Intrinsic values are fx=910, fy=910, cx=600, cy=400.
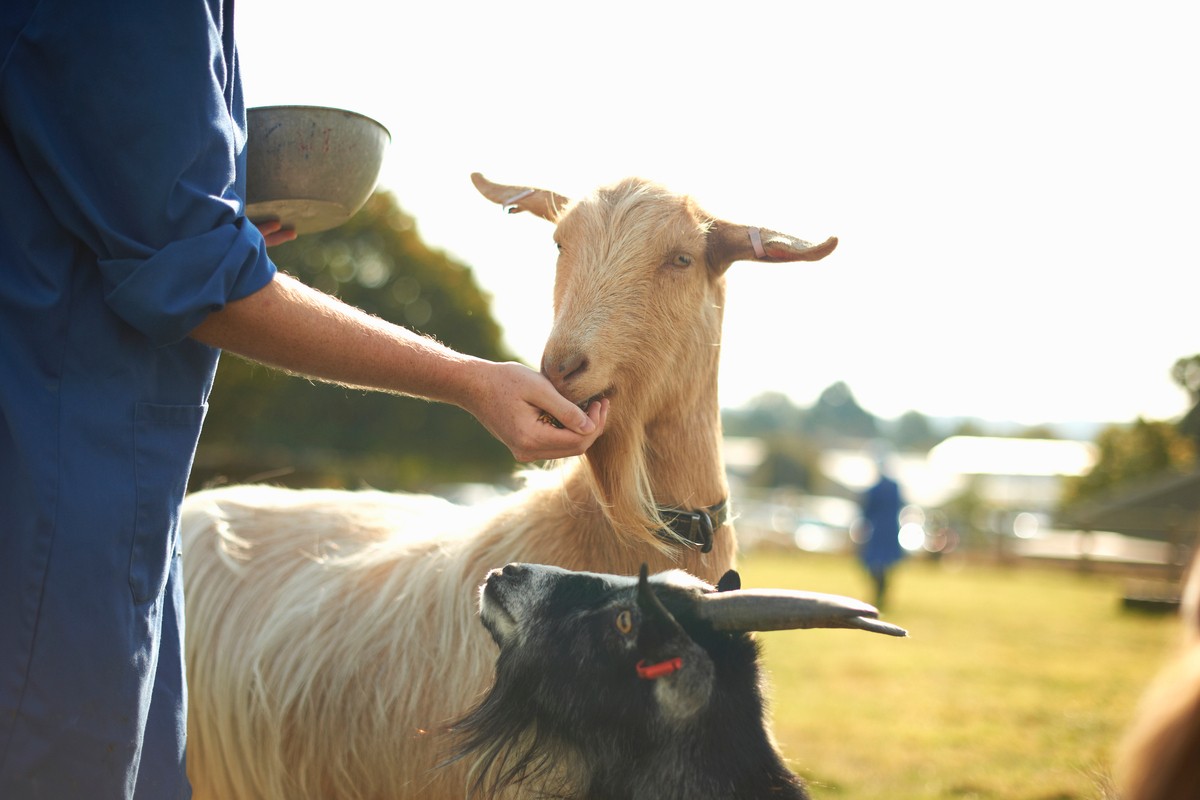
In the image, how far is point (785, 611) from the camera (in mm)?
2174

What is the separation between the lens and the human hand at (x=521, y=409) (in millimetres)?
2035

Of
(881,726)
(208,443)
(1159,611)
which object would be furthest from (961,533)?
(881,726)

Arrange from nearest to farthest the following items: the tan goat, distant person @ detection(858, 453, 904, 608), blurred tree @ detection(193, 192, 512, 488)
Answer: the tan goat, distant person @ detection(858, 453, 904, 608), blurred tree @ detection(193, 192, 512, 488)

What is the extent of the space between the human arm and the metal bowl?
0.87 meters

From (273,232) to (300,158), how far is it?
0.28 meters

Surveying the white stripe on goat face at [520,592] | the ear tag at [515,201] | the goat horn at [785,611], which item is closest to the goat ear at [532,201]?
the ear tag at [515,201]

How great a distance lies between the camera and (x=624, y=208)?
3.12 m

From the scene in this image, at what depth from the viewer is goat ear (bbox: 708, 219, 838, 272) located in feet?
9.84

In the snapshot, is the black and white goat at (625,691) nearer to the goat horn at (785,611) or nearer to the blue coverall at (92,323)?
the goat horn at (785,611)

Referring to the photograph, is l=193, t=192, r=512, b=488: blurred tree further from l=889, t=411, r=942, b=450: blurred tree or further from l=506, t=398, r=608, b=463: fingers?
l=889, t=411, r=942, b=450: blurred tree

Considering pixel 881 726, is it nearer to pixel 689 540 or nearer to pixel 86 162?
pixel 689 540

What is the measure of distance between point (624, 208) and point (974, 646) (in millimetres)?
10323

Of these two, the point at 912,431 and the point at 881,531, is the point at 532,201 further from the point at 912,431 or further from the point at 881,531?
the point at 912,431

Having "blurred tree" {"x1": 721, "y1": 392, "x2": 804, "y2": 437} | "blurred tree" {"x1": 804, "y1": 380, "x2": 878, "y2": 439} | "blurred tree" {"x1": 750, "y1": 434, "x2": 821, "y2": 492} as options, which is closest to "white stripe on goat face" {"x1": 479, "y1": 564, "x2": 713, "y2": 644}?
"blurred tree" {"x1": 750, "y1": 434, "x2": 821, "y2": 492}
